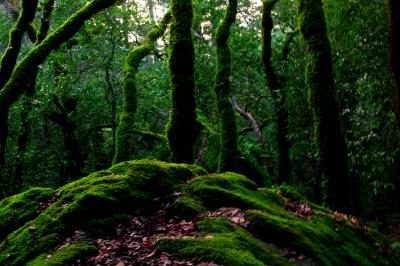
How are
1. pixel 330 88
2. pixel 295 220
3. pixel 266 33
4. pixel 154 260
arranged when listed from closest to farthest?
pixel 154 260 → pixel 295 220 → pixel 330 88 → pixel 266 33

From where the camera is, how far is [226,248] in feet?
17.7

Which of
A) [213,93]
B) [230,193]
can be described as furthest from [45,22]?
[230,193]

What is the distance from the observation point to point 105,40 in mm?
21656

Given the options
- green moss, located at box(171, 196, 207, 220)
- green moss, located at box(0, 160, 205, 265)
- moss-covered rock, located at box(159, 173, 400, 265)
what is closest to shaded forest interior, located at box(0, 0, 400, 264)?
moss-covered rock, located at box(159, 173, 400, 265)

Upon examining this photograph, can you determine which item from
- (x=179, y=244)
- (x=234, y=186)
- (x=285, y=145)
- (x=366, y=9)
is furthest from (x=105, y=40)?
(x=179, y=244)

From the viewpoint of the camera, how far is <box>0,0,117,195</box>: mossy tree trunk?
1198 cm

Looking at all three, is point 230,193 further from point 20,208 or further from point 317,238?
point 20,208

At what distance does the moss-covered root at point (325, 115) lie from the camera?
35.4 ft

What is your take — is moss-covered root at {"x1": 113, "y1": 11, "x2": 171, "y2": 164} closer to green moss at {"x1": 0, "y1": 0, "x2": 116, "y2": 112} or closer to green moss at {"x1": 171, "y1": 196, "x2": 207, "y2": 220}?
green moss at {"x1": 0, "y1": 0, "x2": 116, "y2": 112}

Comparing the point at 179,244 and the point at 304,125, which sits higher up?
the point at 304,125

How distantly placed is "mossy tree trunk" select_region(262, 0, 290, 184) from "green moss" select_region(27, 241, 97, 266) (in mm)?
15874

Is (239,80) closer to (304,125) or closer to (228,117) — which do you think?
(304,125)

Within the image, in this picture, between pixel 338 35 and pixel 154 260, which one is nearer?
pixel 154 260

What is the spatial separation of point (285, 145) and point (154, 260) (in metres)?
16.9
